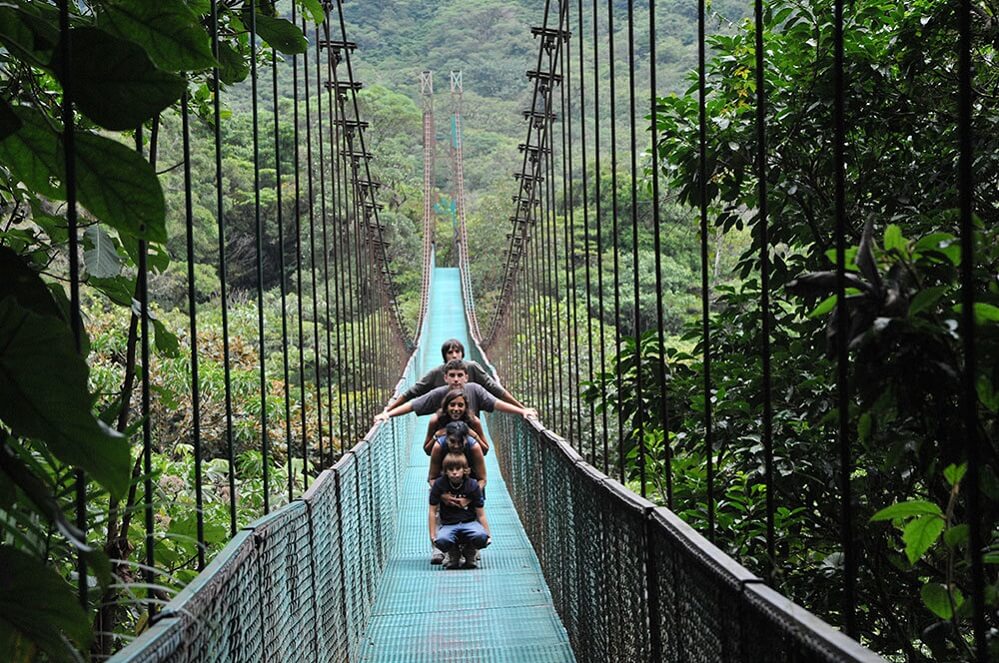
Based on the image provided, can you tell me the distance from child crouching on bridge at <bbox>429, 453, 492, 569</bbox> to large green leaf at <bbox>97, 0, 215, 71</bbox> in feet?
12.5

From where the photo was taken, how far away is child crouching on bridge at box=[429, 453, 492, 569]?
4.69 meters

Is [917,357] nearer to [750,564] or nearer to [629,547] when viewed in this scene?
[629,547]

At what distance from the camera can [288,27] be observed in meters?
1.39

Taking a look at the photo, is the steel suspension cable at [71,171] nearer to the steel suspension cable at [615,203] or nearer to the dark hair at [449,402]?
the steel suspension cable at [615,203]

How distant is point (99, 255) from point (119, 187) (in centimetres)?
41

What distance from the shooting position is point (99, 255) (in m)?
1.19

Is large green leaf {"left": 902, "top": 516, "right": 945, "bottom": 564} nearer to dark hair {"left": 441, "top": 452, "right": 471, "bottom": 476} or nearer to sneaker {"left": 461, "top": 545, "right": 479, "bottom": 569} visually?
dark hair {"left": 441, "top": 452, "right": 471, "bottom": 476}

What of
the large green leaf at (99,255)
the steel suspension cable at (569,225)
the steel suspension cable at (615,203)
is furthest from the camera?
the steel suspension cable at (569,225)

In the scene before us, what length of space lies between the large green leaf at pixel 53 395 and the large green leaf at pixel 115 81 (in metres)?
0.21

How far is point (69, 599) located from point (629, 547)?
1506mm

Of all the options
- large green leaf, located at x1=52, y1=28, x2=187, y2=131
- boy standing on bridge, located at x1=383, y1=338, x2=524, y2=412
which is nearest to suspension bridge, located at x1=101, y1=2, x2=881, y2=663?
boy standing on bridge, located at x1=383, y1=338, x2=524, y2=412

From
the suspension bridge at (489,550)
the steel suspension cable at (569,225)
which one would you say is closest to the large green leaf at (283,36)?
the suspension bridge at (489,550)

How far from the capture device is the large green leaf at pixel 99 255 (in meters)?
1.18

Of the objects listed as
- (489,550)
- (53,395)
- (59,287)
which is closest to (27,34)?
(59,287)
